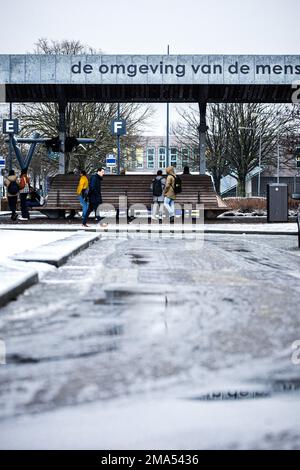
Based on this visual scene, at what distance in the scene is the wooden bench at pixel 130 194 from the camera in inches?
1083

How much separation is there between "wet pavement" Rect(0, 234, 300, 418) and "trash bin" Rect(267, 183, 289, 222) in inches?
621

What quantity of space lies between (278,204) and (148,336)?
21.5 meters

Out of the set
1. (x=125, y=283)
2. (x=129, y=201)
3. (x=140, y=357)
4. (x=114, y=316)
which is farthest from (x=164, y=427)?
(x=129, y=201)

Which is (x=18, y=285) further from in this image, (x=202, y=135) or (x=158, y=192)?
(x=202, y=135)

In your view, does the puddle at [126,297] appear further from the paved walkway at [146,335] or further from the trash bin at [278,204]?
the trash bin at [278,204]

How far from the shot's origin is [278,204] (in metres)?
26.0

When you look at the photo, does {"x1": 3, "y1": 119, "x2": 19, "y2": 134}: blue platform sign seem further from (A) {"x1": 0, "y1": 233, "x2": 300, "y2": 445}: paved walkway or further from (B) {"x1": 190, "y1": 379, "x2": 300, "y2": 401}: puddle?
(B) {"x1": 190, "y1": 379, "x2": 300, "y2": 401}: puddle

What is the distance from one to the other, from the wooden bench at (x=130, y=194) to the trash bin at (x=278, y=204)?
1.79m

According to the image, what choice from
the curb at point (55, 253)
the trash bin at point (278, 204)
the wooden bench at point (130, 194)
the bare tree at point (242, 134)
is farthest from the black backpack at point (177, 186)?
the bare tree at point (242, 134)

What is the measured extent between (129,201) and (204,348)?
23194 millimetres

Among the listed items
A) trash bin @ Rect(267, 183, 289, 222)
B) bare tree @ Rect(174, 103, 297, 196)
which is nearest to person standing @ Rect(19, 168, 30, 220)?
trash bin @ Rect(267, 183, 289, 222)

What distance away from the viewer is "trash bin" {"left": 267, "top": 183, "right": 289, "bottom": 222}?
25234mm
